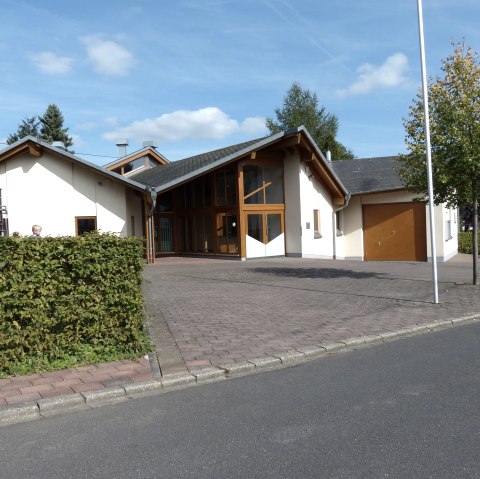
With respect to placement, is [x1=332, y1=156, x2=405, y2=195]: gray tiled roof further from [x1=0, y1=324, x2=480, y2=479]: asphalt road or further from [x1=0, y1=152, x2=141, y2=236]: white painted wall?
[x1=0, y1=324, x2=480, y2=479]: asphalt road

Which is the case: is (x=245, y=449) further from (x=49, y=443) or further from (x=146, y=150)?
(x=146, y=150)

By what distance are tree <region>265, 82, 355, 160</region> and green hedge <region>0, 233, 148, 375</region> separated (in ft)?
170

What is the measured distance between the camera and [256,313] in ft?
29.7

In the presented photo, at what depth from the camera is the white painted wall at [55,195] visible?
765 inches

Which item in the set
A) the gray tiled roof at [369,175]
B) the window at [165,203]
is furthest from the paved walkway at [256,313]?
the window at [165,203]

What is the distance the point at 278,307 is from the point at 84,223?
12.9 m

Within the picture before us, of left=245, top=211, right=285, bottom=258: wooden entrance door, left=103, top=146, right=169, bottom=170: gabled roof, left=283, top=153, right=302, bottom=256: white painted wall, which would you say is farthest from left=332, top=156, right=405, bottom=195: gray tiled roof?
left=103, top=146, right=169, bottom=170: gabled roof

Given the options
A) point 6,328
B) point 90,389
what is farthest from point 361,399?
point 6,328

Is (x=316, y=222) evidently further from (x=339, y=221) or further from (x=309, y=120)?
(x=309, y=120)

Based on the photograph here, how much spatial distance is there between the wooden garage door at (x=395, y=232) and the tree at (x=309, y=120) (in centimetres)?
3354

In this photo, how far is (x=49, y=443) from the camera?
4039 mm

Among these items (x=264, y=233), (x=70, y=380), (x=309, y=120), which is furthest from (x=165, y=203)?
(x=309, y=120)

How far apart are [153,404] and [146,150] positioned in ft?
86.8

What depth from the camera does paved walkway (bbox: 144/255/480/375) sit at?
6781 mm
